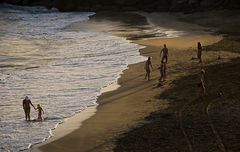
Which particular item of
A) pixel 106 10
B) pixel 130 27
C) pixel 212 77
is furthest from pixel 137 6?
pixel 212 77

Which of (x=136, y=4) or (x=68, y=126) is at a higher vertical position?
(x=136, y=4)

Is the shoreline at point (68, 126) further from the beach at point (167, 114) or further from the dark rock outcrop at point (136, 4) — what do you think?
the dark rock outcrop at point (136, 4)

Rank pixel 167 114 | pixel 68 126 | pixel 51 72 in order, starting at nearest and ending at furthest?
1. pixel 68 126
2. pixel 167 114
3. pixel 51 72

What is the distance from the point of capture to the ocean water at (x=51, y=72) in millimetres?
17859

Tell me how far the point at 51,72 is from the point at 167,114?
429 inches

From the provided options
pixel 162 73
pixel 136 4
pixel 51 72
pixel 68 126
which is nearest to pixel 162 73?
pixel 162 73

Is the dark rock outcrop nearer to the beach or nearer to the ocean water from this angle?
the ocean water

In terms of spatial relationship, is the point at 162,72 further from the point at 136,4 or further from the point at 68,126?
the point at 136,4

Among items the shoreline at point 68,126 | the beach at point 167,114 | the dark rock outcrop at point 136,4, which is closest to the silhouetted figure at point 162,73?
the beach at point 167,114

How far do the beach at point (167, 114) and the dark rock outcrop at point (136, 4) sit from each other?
34405mm

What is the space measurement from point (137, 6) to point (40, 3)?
17.0 metres

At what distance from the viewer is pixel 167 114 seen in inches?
700

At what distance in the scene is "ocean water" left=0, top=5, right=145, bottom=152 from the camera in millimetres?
17859

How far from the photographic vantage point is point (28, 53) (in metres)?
34.7
